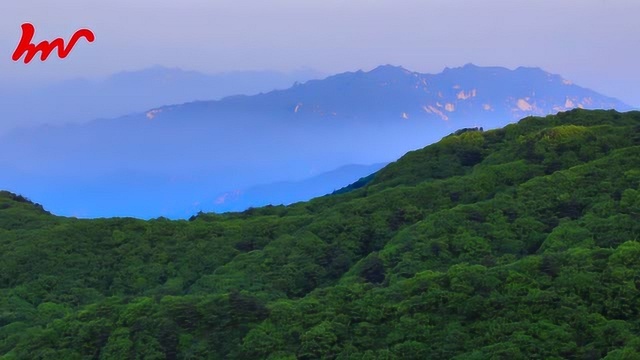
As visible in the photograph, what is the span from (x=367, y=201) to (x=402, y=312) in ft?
39.2

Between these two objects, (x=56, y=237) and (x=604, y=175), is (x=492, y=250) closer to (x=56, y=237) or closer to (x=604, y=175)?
(x=604, y=175)

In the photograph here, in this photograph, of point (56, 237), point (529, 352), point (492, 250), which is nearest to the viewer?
point (529, 352)

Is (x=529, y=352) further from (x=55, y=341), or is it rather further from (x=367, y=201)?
(x=367, y=201)

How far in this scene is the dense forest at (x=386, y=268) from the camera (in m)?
20.5

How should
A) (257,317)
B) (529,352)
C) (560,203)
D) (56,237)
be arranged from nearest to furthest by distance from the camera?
1. (529,352)
2. (257,317)
3. (560,203)
4. (56,237)

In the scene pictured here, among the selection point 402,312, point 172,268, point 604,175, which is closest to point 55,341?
point 172,268

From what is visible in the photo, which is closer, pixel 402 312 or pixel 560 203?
pixel 402 312

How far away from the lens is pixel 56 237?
32.6 metres

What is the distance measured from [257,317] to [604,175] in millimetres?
14691

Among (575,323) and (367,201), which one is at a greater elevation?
(367,201)

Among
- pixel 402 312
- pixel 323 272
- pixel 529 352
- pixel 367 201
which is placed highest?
pixel 367 201

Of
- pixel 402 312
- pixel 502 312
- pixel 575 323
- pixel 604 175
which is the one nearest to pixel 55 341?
pixel 402 312

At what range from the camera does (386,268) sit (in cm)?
2673

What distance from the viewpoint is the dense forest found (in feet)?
67.1
